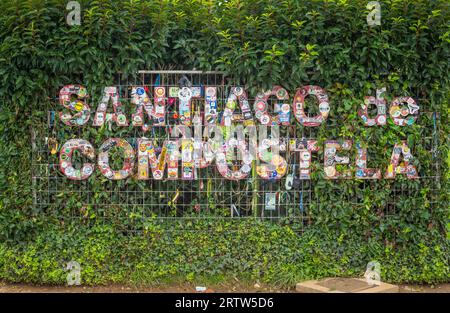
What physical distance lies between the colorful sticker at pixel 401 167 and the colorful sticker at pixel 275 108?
1.37 meters

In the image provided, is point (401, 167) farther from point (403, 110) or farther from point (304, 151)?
point (304, 151)

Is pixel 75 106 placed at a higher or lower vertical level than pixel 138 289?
higher

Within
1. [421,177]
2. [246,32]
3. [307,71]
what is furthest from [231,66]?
[421,177]

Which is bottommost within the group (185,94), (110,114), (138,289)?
(138,289)

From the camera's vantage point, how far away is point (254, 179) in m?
6.55

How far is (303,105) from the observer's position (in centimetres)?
648

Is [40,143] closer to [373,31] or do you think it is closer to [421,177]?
[373,31]

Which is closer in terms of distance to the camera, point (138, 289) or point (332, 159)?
point (138, 289)

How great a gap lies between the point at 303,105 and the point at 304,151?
564 millimetres

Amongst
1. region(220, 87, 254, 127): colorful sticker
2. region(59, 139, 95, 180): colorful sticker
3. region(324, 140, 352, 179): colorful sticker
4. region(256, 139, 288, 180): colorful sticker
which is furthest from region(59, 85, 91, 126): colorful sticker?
region(324, 140, 352, 179): colorful sticker

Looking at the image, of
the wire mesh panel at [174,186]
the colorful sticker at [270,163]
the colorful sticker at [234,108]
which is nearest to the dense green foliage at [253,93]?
the wire mesh panel at [174,186]

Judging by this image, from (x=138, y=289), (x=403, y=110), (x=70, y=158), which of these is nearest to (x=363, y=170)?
(x=403, y=110)

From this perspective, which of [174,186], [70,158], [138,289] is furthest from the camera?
[174,186]

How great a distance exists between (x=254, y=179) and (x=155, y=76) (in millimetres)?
1769
